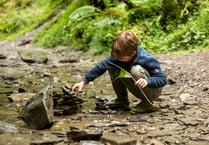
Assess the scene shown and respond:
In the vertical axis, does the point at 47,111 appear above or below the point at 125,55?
below

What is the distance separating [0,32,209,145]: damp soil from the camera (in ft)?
9.02

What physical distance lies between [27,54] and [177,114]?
5961mm

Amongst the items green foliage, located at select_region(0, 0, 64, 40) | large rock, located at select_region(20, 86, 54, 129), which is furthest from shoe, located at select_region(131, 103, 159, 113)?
green foliage, located at select_region(0, 0, 64, 40)

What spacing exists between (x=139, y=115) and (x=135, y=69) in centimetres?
51

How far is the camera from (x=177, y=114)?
11.4 feet

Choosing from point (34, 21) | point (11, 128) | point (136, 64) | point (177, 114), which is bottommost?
point (34, 21)

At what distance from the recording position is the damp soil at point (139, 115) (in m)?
2.75

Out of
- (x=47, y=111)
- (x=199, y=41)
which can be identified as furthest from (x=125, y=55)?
(x=199, y=41)

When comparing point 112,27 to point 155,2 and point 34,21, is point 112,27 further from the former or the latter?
point 34,21

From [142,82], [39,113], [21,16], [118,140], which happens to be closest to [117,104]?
[142,82]

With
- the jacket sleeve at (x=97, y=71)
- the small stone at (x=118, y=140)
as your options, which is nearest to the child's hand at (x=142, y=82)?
the jacket sleeve at (x=97, y=71)

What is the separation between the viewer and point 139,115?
3477mm

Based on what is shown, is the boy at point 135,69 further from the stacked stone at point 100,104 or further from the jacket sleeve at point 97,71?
the stacked stone at point 100,104

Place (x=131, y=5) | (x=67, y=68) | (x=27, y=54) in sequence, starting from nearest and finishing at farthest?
(x=67, y=68), (x=27, y=54), (x=131, y=5)
